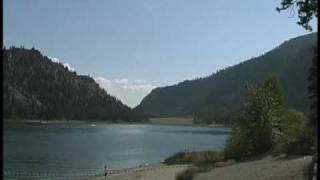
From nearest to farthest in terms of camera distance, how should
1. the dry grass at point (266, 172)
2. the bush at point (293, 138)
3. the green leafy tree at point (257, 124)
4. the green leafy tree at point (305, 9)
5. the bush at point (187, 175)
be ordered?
the green leafy tree at point (305, 9) → the dry grass at point (266, 172) → the bush at point (187, 175) → the bush at point (293, 138) → the green leafy tree at point (257, 124)

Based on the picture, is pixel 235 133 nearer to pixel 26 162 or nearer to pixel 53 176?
pixel 53 176

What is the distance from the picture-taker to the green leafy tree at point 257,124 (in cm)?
6712

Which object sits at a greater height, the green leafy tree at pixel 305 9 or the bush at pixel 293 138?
the green leafy tree at pixel 305 9

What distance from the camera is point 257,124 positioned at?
67000 millimetres

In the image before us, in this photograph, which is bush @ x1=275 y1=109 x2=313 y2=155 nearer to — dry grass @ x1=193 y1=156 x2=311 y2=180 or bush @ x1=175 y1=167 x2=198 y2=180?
dry grass @ x1=193 y1=156 x2=311 y2=180

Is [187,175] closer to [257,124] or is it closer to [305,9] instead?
[257,124]

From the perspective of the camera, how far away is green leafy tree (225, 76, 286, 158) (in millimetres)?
67125

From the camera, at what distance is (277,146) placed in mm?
62875

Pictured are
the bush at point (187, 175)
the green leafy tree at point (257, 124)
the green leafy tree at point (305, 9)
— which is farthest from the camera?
the green leafy tree at point (257, 124)

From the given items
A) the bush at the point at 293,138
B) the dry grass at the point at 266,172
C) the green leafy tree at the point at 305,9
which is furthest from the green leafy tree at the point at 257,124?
the green leafy tree at the point at 305,9

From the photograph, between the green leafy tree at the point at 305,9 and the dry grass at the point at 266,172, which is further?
the dry grass at the point at 266,172

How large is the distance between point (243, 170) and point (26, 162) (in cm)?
4943

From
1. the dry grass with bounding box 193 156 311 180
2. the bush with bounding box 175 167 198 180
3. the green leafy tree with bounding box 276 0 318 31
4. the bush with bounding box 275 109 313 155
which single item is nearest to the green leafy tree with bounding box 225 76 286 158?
the bush with bounding box 275 109 313 155

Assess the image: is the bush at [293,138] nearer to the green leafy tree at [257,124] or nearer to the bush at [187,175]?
the green leafy tree at [257,124]
